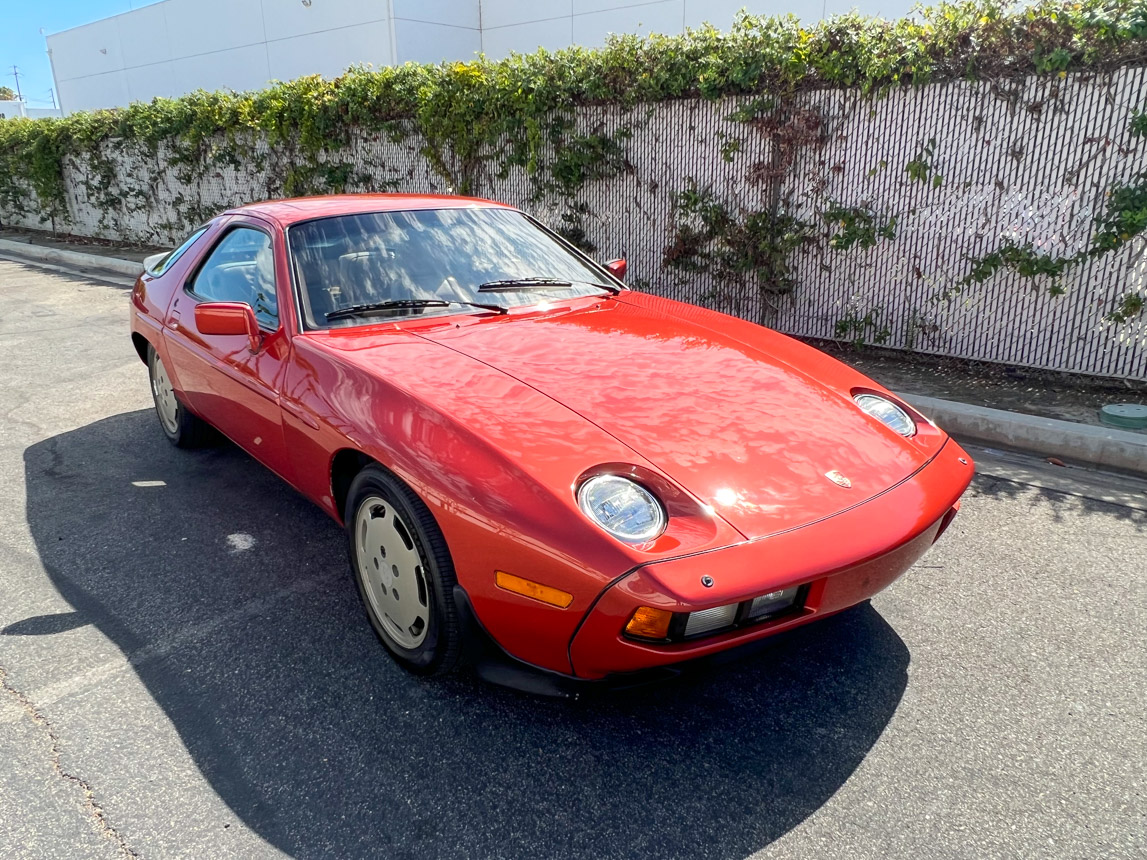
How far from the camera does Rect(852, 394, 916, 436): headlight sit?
2.77 metres

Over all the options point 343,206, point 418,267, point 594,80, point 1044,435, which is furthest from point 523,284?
point 594,80

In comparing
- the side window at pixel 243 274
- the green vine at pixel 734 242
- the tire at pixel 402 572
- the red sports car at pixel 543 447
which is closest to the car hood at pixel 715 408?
the red sports car at pixel 543 447

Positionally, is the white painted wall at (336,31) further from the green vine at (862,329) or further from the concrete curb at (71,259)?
the green vine at (862,329)

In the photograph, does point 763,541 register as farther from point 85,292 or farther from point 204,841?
point 85,292

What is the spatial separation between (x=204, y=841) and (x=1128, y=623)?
2978 millimetres

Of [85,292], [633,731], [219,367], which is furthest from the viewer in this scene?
[85,292]

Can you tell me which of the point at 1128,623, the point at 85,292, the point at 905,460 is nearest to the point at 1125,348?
the point at 1128,623

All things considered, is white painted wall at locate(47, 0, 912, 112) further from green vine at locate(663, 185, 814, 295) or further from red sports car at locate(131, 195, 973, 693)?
red sports car at locate(131, 195, 973, 693)

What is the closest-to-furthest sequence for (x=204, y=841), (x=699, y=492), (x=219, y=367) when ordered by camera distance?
(x=204, y=841) → (x=699, y=492) → (x=219, y=367)

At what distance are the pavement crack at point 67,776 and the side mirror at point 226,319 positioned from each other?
53.6 inches

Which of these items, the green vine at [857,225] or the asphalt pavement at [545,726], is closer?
the asphalt pavement at [545,726]

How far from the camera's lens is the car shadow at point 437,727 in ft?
6.66

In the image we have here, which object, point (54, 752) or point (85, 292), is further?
point (85, 292)

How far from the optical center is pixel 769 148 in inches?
264
